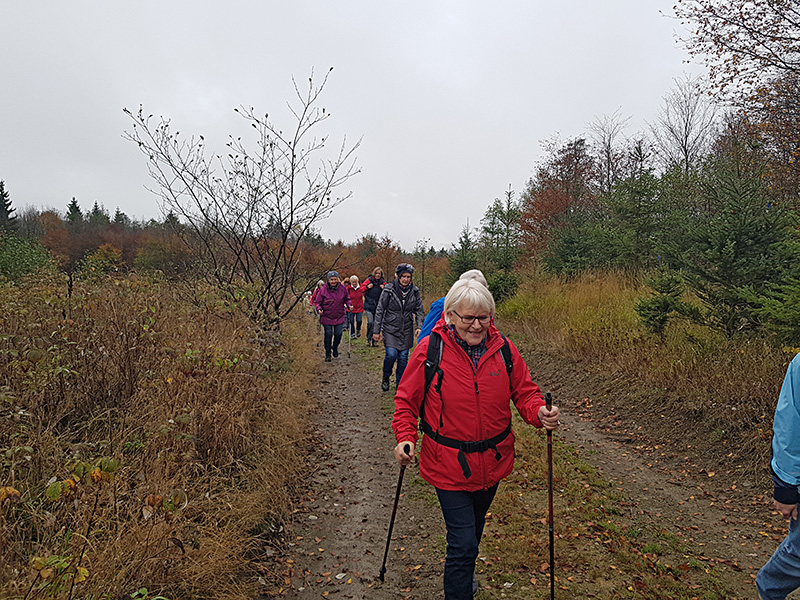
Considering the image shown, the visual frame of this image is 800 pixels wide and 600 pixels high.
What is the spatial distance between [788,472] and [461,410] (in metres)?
1.62

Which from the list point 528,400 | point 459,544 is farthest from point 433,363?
point 459,544

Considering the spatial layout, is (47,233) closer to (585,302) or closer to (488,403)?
(585,302)

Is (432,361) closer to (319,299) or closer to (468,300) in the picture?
(468,300)

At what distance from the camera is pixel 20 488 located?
315cm

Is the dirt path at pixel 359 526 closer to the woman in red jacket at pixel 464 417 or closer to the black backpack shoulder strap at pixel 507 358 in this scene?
the woman in red jacket at pixel 464 417

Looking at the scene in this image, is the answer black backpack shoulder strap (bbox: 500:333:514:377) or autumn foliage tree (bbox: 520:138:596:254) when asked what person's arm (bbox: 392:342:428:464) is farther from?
autumn foliage tree (bbox: 520:138:596:254)

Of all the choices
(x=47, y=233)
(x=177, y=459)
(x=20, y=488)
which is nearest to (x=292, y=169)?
(x=177, y=459)

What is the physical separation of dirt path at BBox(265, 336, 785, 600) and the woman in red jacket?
1.00 m

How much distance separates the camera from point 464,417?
9.14 ft

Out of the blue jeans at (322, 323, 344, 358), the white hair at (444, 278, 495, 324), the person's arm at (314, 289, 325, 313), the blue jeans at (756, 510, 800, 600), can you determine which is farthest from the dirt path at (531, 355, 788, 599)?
the blue jeans at (322, 323, 344, 358)

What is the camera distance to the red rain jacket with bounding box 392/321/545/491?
278cm

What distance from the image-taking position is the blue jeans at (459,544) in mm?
2709

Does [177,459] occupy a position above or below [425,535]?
above

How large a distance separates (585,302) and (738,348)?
5.09m
